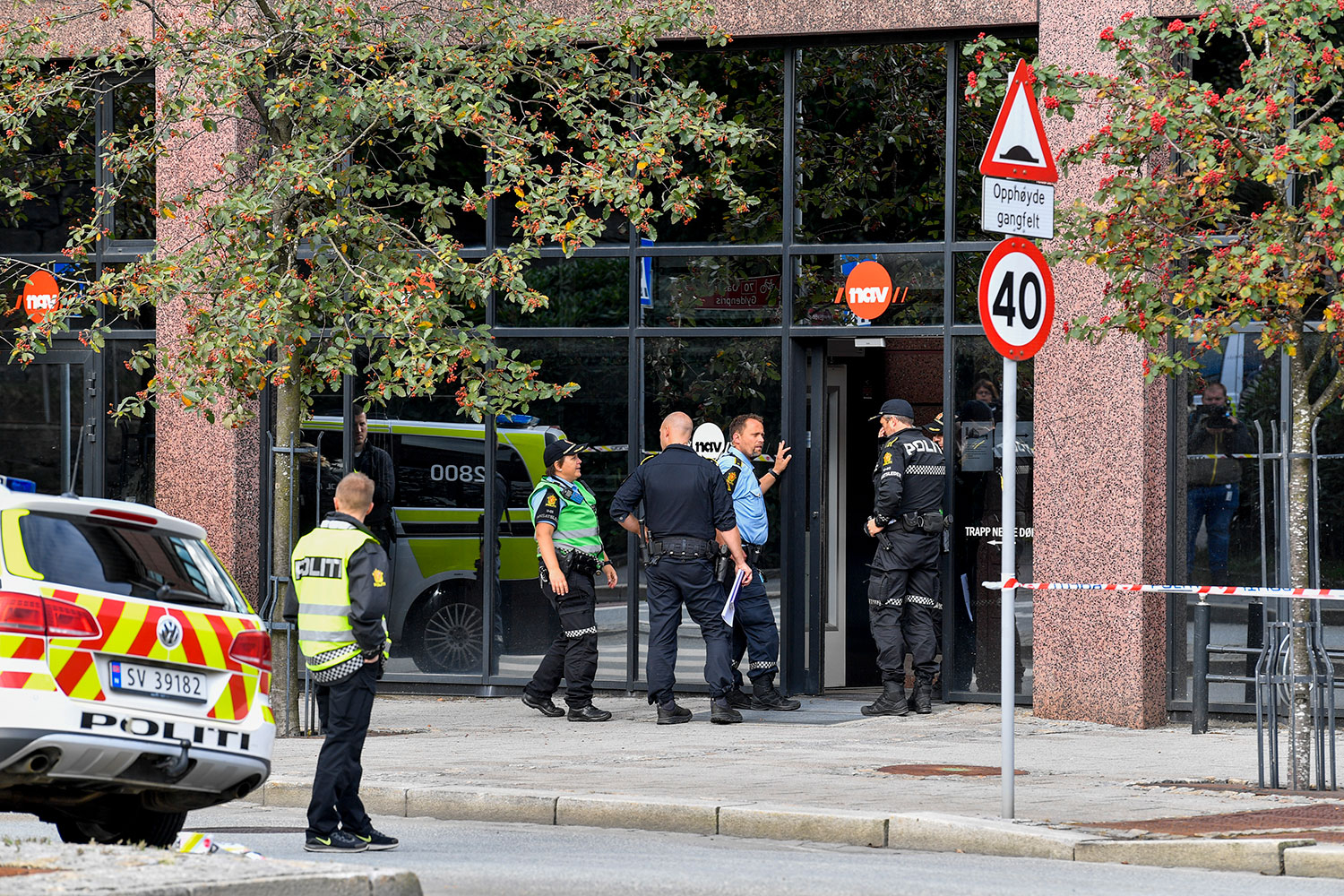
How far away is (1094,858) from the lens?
7.61 meters

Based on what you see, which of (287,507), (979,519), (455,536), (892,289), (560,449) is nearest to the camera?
(287,507)

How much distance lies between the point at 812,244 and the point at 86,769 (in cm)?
781

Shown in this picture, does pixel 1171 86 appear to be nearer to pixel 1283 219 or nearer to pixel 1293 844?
pixel 1283 219

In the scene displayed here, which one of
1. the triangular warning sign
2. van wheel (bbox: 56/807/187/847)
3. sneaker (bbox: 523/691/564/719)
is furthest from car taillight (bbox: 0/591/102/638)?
sneaker (bbox: 523/691/564/719)

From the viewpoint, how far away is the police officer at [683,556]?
494 inches

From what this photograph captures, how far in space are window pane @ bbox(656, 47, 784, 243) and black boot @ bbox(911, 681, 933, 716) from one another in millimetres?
3398

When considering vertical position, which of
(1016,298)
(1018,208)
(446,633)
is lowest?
(446,633)

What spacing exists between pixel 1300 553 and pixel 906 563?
3788 mm

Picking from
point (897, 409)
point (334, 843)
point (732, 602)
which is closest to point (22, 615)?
point (334, 843)

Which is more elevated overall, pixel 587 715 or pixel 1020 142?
pixel 1020 142

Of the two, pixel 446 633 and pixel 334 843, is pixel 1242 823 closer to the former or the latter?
pixel 334 843

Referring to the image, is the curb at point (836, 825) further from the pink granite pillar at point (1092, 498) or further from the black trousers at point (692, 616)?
the pink granite pillar at point (1092, 498)

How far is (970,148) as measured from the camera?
13320 millimetres

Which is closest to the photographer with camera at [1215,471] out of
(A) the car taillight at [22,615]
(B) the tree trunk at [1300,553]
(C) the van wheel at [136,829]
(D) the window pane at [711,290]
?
(B) the tree trunk at [1300,553]
